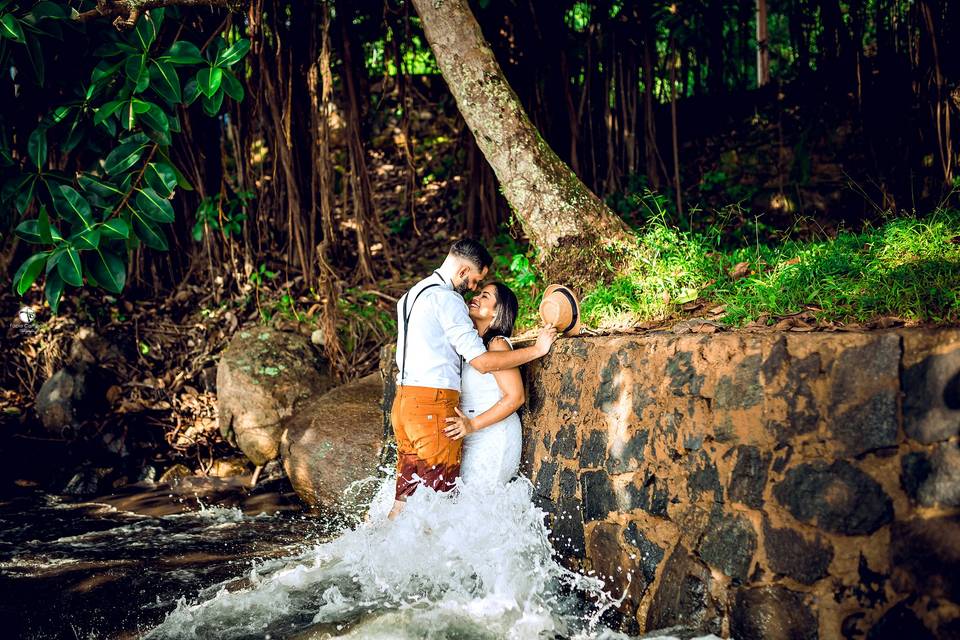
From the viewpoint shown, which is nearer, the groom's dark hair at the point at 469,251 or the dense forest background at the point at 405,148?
the groom's dark hair at the point at 469,251

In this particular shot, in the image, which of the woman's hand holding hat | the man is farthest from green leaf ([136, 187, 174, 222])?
the woman's hand holding hat

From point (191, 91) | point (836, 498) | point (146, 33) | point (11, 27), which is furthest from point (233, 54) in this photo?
point (836, 498)

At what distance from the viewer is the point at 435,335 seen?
3625 mm

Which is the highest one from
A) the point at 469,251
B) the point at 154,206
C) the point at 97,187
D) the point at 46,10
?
the point at 46,10

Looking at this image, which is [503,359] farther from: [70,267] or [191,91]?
[191,91]

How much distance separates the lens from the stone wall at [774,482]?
2.32 metres

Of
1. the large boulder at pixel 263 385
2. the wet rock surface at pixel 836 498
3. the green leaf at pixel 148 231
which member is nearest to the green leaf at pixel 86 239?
the green leaf at pixel 148 231

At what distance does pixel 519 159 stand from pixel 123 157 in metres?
2.62

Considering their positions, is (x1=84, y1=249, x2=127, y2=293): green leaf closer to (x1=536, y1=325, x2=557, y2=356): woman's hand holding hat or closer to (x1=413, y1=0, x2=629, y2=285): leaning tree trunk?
(x1=413, y1=0, x2=629, y2=285): leaning tree trunk

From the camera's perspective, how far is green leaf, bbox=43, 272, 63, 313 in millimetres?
4566

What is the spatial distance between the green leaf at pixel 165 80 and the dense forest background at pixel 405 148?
0.29 meters

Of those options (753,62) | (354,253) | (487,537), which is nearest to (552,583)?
(487,537)

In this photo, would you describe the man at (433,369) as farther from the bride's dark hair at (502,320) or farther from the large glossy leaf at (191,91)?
the large glossy leaf at (191,91)

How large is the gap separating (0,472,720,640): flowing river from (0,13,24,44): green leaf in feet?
9.76
